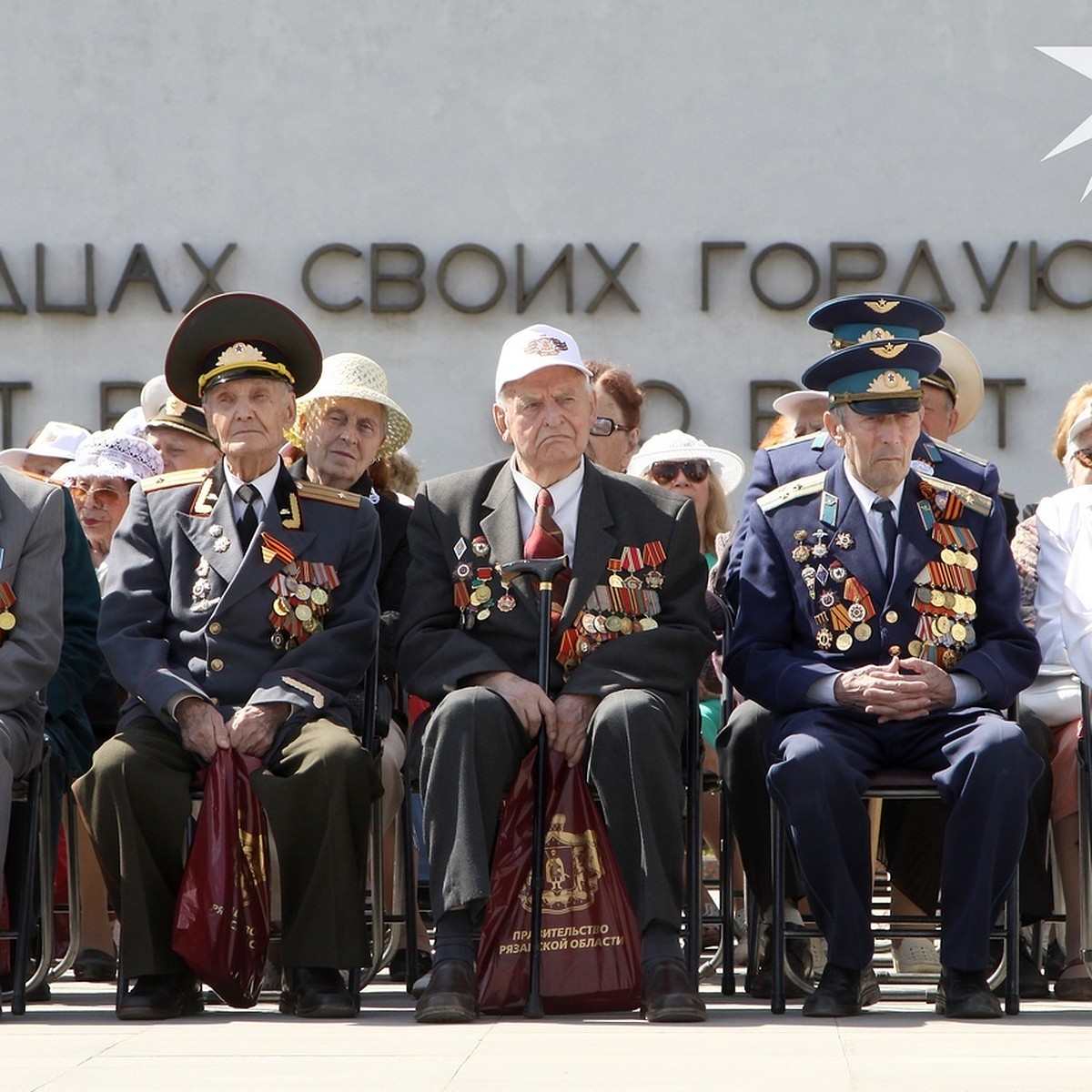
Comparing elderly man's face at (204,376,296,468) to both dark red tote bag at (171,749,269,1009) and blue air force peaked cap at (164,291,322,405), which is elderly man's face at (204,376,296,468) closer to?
blue air force peaked cap at (164,291,322,405)

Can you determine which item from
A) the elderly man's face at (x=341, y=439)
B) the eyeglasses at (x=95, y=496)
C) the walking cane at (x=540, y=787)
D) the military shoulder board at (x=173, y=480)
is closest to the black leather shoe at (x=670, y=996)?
the walking cane at (x=540, y=787)

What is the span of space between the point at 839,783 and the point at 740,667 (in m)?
0.53

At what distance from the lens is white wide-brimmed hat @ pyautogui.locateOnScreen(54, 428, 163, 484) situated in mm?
6676

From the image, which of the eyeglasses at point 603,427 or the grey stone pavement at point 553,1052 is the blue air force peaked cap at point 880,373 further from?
the grey stone pavement at point 553,1052

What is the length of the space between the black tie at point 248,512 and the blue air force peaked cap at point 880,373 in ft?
4.96

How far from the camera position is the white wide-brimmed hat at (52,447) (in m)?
7.70

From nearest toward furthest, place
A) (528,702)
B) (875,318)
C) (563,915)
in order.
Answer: (563,915), (528,702), (875,318)

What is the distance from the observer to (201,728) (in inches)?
194

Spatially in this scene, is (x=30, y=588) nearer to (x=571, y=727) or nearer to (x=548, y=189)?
(x=571, y=727)

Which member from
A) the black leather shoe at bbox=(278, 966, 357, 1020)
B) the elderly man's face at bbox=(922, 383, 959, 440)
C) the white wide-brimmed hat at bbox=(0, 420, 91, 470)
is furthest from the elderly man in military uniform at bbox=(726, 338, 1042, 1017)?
the white wide-brimmed hat at bbox=(0, 420, 91, 470)

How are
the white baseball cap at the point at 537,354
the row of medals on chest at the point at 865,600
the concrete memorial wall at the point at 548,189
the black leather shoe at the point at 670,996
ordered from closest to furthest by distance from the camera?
the black leather shoe at the point at 670,996 < the row of medals on chest at the point at 865,600 < the white baseball cap at the point at 537,354 < the concrete memorial wall at the point at 548,189

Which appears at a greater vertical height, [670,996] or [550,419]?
[550,419]

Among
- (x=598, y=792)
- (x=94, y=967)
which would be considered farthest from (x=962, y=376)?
(x=94, y=967)

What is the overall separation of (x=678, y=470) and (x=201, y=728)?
252 centimetres
